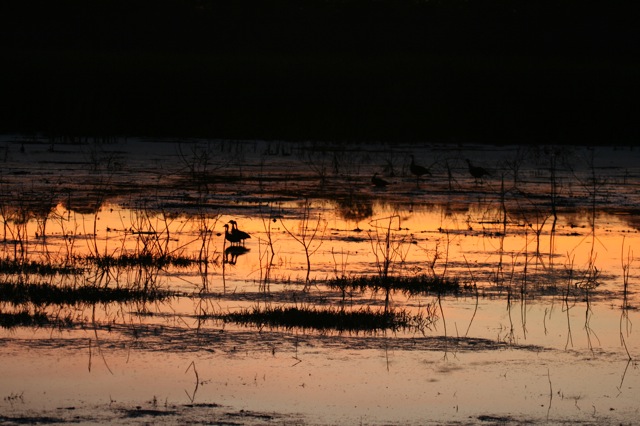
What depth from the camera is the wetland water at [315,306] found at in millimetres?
6832

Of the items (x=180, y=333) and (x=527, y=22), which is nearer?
(x=180, y=333)

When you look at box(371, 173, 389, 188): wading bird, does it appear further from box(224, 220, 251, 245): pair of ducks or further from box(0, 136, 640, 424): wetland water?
box(224, 220, 251, 245): pair of ducks

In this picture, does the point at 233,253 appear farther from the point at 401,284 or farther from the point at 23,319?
the point at 23,319

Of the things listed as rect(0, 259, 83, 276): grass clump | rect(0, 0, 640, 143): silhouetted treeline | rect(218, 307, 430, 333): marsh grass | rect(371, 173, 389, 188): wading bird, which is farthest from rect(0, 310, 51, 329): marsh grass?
rect(0, 0, 640, 143): silhouetted treeline

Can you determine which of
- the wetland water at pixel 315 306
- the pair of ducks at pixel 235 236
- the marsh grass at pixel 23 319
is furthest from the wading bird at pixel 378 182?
the marsh grass at pixel 23 319

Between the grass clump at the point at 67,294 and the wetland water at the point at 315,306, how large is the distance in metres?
0.02

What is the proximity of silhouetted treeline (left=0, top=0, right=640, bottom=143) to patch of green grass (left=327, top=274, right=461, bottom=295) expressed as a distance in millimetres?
18397

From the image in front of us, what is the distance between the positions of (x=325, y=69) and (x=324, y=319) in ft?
113

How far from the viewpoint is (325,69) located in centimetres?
4291

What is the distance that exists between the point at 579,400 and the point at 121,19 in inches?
2061

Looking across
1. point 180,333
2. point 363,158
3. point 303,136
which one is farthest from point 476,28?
point 180,333

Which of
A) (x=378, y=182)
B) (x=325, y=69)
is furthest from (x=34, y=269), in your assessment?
(x=325, y=69)

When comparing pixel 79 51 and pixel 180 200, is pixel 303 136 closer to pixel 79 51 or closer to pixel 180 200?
pixel 180 200

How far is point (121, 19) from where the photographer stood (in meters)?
57.3
